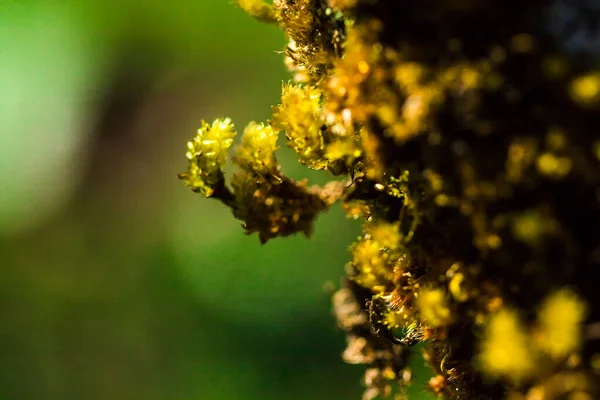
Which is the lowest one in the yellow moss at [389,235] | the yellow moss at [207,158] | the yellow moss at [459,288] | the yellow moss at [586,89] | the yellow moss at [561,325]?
the yellow moss at [561,325]

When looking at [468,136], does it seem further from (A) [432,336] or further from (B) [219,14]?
(B) [219,14]

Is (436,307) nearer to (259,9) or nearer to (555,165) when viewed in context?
(555,165)

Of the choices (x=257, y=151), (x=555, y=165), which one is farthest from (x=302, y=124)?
(x=555, y=165)

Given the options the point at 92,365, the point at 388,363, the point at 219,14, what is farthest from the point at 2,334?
the point at 388,363

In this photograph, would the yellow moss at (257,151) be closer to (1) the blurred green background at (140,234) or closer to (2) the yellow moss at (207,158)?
(2) the yellow moss at (207,158)

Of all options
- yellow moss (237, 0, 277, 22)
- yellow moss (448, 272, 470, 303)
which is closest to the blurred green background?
→ yellow moss (237, 0, 277, 22)

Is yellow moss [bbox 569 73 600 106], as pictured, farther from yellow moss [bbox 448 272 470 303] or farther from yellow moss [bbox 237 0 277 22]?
yellow moss [bbox 237 0 277 22]

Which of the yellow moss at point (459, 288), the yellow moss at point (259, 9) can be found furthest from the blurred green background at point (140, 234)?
the yellow moss at point (459, 288)
